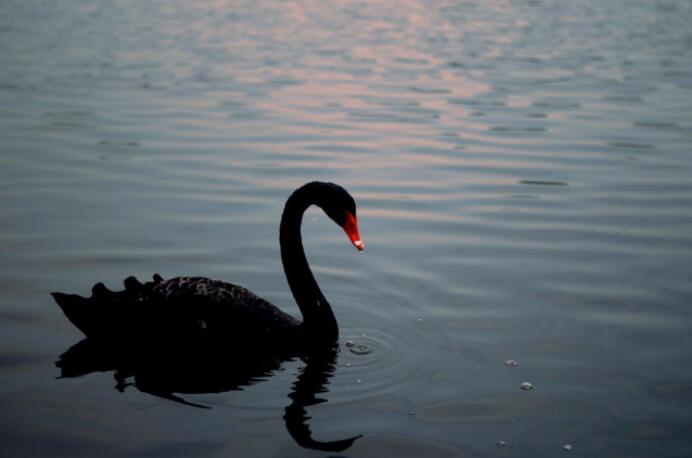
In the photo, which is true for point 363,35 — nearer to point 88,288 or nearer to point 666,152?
point 666,152

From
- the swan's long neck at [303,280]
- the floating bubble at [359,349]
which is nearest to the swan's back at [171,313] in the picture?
the swan's long neck at [303,280]

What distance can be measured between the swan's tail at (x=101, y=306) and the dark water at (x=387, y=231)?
265 mm

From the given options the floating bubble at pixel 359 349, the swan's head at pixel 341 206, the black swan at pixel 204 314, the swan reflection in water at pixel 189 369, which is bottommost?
the floating bubble at pixel 359 349

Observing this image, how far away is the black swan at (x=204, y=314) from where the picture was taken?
18.3 feet

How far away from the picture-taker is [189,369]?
553cm

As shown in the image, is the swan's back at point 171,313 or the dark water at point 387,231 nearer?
the dark water at point 387,231

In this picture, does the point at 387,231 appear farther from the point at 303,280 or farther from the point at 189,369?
the point at 189,369

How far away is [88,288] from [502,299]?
2868 mm

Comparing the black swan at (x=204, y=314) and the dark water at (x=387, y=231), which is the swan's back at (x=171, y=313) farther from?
the dark water at (x=387, y=231)

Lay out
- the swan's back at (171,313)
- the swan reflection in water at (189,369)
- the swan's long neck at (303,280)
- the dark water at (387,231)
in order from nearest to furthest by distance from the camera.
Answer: the dark water at (387,231), the swan reflection in water at (189,369), the swan's back at (171,313), the swan's long neck at (303,280)

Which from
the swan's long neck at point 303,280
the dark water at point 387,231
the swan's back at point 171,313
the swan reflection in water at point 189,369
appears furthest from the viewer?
the swan's long neck at point 303,280

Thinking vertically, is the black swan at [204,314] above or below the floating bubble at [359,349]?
above


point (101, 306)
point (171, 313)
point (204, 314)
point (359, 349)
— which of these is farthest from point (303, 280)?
point (101, 306)

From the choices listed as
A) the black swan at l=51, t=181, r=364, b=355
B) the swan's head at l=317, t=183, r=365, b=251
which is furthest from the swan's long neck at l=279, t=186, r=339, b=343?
the swan's head at l=317, t=183, r=365, b=251
